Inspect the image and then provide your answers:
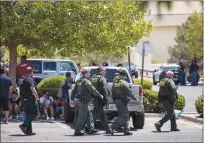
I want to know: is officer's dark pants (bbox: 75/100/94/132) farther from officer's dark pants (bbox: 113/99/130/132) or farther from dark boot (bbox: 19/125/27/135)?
dark boot (bbox: 19/125/27/135)

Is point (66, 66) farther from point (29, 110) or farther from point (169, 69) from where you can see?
point (29, 110)

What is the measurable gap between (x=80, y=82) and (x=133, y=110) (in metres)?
1.76

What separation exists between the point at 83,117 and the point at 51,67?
15.4 m

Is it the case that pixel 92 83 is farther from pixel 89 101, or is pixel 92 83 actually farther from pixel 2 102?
pixel 2 102

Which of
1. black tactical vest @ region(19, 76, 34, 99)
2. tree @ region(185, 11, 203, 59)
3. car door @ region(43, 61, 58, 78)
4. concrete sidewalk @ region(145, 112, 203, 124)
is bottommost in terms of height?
concrete sidewalk @ region(145, 112, 203, 124)

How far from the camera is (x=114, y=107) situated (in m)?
13.2

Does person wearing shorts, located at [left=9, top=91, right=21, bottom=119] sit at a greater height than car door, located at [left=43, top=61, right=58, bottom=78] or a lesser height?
lesser

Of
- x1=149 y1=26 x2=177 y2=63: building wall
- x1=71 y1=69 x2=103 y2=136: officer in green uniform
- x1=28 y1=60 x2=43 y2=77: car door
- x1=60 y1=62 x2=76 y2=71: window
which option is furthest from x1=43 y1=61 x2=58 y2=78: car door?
x1=149 y1=26 x2=177 y2=63: building wall

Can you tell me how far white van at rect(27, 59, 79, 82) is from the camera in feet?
86.6

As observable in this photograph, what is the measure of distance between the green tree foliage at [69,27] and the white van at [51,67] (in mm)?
8085

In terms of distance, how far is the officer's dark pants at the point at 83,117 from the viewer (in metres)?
11.9

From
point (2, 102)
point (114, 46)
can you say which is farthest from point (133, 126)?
point (114, 46)

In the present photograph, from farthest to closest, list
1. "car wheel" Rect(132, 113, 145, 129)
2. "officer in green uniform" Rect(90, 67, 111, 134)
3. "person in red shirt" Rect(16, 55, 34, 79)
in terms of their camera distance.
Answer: "person in red shirt" Rect(16, 55, 34, 79), "car wheel" Rect(132, 113, 145, 129), "officer in green uniform" Rect(90, 67, 111, 134)

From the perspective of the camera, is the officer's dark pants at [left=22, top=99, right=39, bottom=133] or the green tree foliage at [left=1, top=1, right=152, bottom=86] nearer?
the officer's dark pants at [left=22, top=99, right=39, bottom=133]
